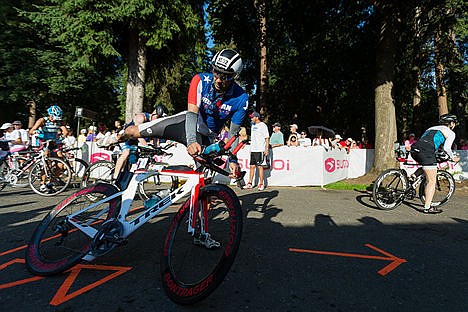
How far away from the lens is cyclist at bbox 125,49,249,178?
2794mm

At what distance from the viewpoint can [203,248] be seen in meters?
2.79

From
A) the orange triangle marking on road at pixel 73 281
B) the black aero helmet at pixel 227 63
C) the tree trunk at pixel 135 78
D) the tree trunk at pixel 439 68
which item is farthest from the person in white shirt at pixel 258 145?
the tree trunk at pixel 439 68

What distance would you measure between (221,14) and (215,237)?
12.0 m

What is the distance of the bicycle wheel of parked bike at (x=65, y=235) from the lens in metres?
2.64

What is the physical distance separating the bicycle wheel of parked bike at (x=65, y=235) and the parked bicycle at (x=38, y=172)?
445 centimetres

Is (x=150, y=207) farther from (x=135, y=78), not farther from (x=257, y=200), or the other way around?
(x=135, y=78)

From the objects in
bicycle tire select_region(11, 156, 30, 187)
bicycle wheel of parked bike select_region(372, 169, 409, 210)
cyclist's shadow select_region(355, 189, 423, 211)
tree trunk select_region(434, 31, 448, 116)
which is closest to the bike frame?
bicycle wheel of parked bike select_region(372, 169, 409, 210)

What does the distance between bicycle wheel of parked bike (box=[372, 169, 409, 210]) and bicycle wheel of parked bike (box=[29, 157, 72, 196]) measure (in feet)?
21.6

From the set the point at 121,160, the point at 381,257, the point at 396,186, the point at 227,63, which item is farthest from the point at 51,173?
the point at 396,186

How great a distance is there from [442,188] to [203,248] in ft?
20.2

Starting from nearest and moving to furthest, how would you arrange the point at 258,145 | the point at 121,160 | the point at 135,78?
the point at 121,160
the point at 258,145
the point at 135,78

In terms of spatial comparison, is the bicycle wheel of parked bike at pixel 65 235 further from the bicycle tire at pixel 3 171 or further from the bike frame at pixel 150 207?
the bicycle tire at pixel 3 171

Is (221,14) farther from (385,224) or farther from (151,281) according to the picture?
(151,281)

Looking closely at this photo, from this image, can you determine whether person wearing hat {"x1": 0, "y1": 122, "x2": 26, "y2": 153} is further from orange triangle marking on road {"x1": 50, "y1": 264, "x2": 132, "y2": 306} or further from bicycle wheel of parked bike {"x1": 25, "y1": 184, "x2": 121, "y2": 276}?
orange triangle marking on road {"x1": 50, "y1": 264, "x2": 132, "y2": 306}
